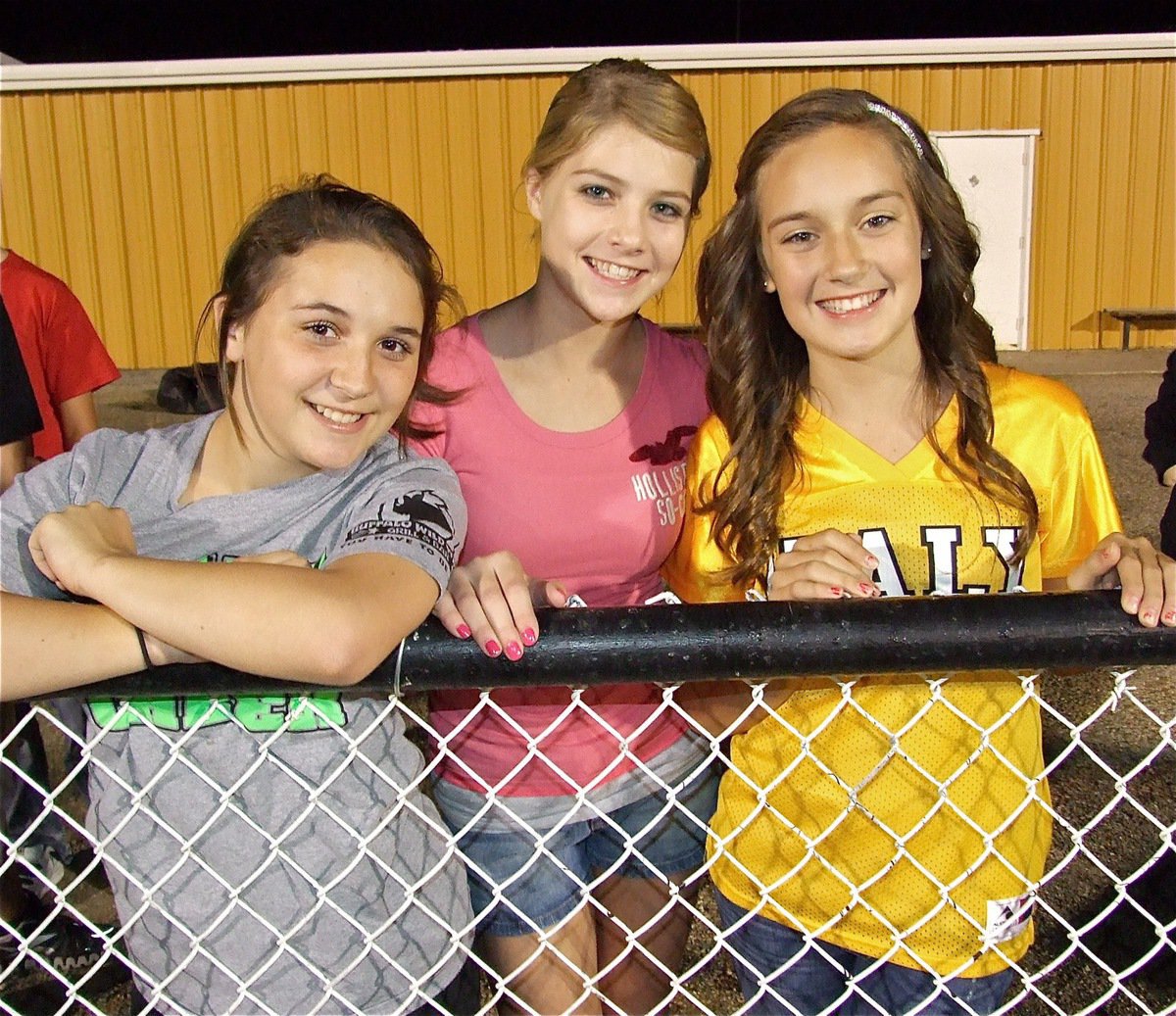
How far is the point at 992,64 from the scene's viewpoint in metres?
12.8

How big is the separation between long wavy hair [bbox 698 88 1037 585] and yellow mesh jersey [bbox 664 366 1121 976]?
1.4 inches

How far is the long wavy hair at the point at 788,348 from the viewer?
71.5 inches

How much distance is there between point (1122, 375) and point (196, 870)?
40.9 ft

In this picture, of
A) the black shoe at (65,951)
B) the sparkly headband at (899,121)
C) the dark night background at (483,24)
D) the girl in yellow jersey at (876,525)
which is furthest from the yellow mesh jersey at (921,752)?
the dark night background at (483,24)

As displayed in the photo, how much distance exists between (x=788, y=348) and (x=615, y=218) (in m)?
0.41

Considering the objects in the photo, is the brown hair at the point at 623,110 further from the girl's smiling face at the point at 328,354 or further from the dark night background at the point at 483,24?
the dark night background at the point at 483,24

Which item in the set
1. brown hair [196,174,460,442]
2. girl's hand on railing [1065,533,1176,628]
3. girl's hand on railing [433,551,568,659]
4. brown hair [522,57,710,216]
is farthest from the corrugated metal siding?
girl's hand on railing [433,551,568,659]

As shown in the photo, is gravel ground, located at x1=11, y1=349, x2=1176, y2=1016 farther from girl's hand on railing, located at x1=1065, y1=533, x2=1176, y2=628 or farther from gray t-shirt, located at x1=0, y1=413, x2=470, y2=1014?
gray t-shirt, located at x1=0, y1=413, x2=470, y2=1014

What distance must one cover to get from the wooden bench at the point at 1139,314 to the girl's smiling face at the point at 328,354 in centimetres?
1271

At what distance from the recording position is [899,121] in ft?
6.46

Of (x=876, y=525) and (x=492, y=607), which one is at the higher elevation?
(x=492, y=607)

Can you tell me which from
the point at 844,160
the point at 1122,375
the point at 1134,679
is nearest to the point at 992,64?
the point at 1122,375

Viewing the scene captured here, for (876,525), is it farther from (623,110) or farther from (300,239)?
(300,239)

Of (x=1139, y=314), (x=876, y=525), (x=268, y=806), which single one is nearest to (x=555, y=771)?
(x=268, y=806)
